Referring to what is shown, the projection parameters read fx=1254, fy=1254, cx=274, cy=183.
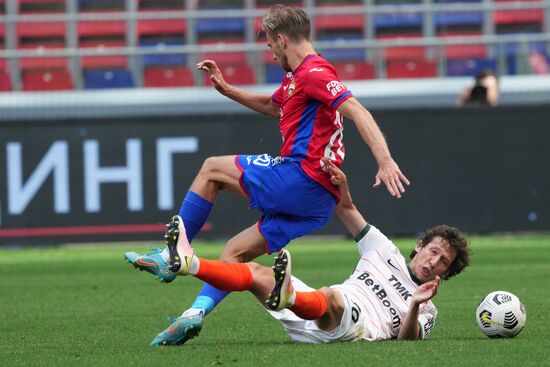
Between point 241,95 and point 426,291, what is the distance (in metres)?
1.92

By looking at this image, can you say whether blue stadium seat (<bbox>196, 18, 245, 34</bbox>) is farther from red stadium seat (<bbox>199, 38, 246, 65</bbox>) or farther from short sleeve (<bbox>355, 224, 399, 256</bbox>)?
short sleeve (<bbox>355, 224, 399, 256</bbox>)

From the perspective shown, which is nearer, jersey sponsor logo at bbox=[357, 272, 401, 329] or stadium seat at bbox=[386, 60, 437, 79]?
jersey sponsor logo at bbox=[357, 272, 401, 329]

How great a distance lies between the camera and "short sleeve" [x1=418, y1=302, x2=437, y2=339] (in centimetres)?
685

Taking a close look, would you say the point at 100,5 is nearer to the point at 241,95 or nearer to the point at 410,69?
the point at 410,69

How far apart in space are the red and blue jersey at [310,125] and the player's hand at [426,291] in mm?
819

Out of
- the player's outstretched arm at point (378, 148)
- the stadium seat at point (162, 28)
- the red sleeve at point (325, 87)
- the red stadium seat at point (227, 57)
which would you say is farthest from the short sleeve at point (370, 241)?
the stadium seat at point (162, 28)

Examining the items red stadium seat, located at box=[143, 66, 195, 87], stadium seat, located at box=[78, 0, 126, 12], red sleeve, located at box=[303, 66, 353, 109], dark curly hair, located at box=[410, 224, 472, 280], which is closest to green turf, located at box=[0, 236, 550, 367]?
dark curly hair, located at box=[410, 224, 472, 280]

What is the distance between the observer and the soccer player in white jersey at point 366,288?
6.36m

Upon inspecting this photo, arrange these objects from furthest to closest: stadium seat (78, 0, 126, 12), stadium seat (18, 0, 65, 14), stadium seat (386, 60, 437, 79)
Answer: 1. stadium seat (78, 0, 126, 12)
2. stadium seat (18, 0, 65, 14)
3. stadium seat (386, 60, 437, 79)

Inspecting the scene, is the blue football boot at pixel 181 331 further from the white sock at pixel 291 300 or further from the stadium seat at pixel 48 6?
the stadium seat at pixel 48 6

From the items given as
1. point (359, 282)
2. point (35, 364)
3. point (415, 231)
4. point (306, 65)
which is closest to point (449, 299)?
point (359, 282)

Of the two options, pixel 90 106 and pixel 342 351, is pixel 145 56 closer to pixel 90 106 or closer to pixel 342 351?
pixel 90 106

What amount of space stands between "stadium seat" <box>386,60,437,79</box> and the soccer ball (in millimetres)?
10972

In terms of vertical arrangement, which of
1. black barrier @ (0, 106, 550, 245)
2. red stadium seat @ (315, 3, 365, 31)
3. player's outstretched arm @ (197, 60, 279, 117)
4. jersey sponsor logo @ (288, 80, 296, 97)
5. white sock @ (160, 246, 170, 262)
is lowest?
black barrier @ (0, 106, 550, 245)
